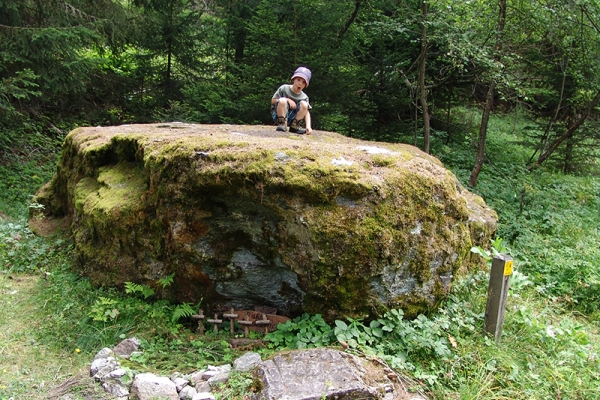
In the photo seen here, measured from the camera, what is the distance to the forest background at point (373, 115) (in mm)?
3635

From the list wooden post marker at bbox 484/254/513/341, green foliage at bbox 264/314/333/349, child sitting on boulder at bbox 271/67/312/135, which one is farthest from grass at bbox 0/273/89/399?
child sitting on boulder at bbox 271/67/312/135

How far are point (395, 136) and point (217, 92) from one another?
442 centimetres

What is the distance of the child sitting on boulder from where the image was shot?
221 inches

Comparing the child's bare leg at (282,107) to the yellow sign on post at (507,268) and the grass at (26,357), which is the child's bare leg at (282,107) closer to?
the yellow sign on post at (507,268)

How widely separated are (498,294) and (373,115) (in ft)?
24.2

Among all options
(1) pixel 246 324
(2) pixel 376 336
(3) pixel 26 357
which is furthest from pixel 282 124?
(3) pixel 26 357

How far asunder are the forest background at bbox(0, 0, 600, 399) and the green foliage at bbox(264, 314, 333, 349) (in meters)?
0.02

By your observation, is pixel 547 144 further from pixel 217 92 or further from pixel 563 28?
pixel 217 92

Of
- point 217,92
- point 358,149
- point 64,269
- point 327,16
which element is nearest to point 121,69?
point 217,92

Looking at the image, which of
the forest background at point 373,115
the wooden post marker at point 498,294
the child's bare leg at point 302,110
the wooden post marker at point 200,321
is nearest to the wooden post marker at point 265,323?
the forest background at point 373,115

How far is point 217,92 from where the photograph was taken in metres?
9.85

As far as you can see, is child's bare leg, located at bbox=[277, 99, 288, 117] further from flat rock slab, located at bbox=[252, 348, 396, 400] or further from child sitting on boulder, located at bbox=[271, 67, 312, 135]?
flat rock slab, located at bbox=[252, 348, 396, 400]

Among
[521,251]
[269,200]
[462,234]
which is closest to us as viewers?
[269,200]

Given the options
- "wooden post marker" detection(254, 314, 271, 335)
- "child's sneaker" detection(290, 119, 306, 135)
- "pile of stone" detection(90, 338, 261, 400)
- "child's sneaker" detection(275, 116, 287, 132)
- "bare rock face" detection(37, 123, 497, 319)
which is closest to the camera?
"pile of stone" detection(90, 338, 261, 400)
